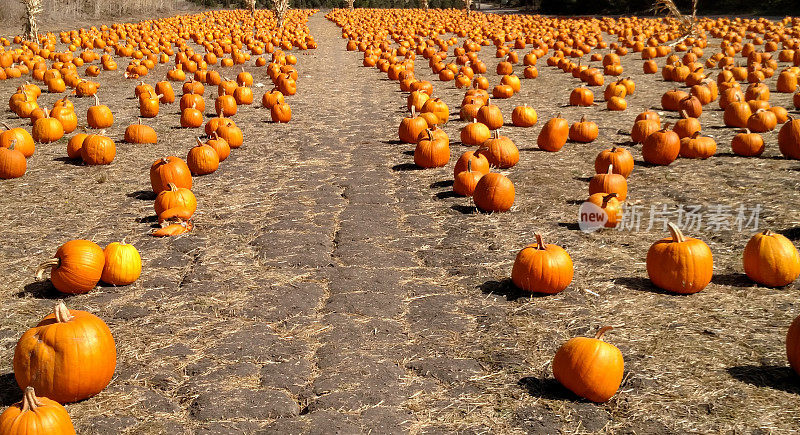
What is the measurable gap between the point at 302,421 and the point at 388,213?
12.1 feet

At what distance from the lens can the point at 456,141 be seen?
405 inches

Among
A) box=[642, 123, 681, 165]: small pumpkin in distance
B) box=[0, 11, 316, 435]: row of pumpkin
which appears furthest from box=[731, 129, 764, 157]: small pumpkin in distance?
box=[0, 11, 316, 435]: row of pumpkin

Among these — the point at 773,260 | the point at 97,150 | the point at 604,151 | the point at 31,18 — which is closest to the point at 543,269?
the point at 773,260

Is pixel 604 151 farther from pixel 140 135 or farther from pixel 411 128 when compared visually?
pixel 140 135

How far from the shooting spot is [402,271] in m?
5.64

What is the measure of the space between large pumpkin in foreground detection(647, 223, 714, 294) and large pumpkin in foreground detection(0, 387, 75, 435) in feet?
13.7

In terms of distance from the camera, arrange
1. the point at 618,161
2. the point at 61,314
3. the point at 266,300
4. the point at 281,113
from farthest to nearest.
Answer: the point at 281,113 → the point at 618,161 → the point at 266,300 → the point at 61,314

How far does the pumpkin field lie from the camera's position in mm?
3756

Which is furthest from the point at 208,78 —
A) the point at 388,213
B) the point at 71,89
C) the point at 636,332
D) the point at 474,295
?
the point at 636,332

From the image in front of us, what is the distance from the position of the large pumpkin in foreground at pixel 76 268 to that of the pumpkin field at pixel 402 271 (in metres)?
0.02

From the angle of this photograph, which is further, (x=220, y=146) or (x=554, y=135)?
(x=554, y=135)

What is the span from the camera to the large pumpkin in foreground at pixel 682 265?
4945 millimetres

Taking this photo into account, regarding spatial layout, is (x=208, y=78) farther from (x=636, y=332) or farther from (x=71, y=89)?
(x=636, y=332)

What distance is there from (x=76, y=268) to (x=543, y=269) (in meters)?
3.61
